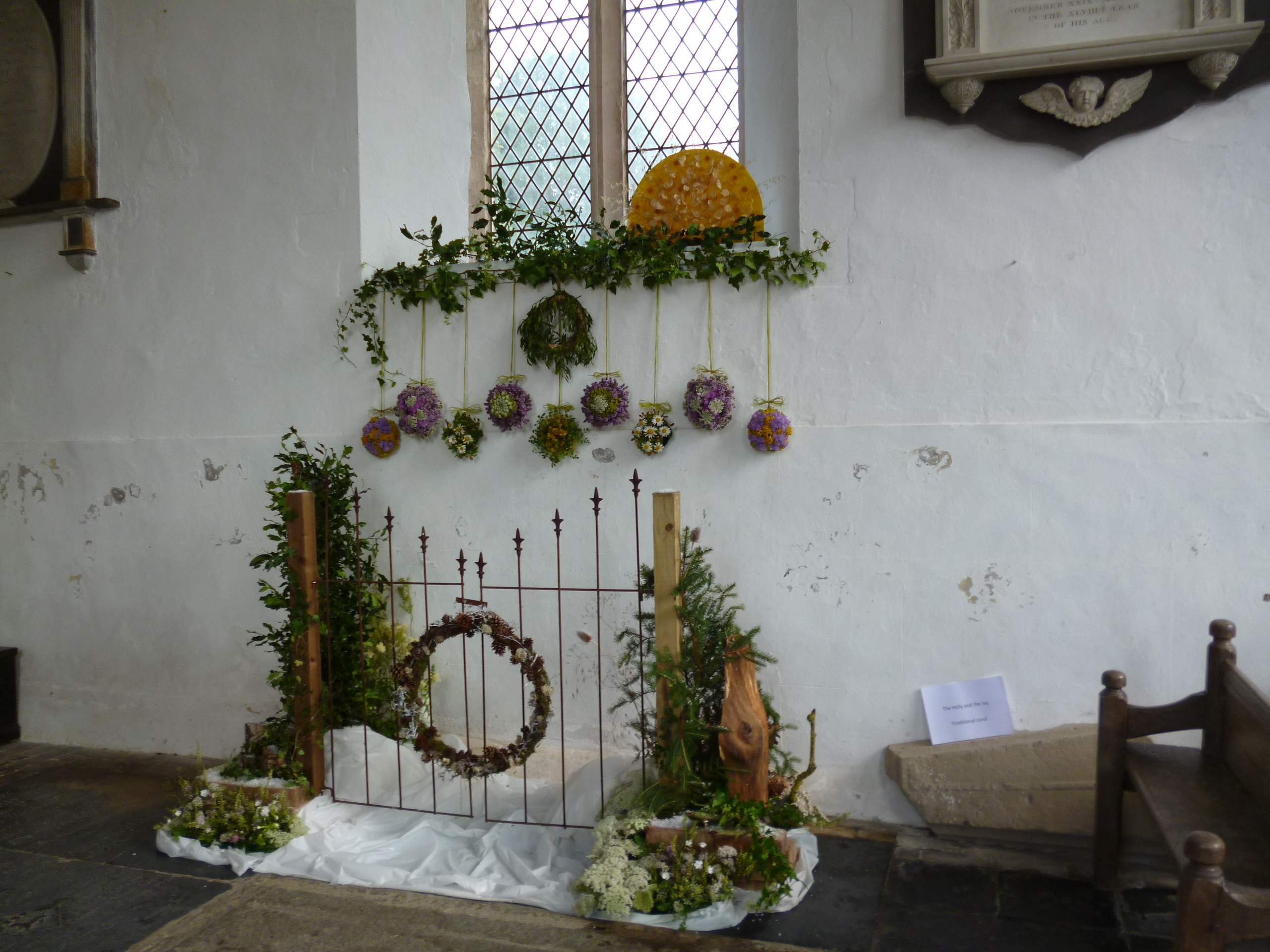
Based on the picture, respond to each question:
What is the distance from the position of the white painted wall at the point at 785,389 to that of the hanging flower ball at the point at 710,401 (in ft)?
0.27

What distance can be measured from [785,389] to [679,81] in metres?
1.97

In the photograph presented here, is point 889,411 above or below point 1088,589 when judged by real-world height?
above

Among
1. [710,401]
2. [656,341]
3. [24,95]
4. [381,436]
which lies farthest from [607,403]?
[24,95]

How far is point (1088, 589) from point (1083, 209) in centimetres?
151

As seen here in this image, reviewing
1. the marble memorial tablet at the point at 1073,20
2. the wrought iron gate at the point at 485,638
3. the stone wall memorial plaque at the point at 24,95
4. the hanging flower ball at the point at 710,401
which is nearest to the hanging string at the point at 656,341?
the hanging flower ball at the point at 710,401

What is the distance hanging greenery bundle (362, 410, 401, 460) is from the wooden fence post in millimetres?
1609

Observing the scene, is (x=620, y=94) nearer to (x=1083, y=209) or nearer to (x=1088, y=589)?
(x=1083, y=209)

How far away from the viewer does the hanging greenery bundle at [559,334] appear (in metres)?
4.19

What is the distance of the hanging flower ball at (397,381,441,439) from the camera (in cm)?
436

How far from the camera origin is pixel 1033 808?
3.53 meters

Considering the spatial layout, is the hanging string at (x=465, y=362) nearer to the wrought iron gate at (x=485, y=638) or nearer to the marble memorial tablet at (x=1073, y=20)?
the wrought iron gate at (x=485, y=638)

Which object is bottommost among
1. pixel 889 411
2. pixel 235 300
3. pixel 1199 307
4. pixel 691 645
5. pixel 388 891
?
pixel 388 891

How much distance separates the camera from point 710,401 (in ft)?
13.0

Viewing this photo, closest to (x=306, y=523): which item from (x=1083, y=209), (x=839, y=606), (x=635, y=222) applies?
(x=635, y=222)
